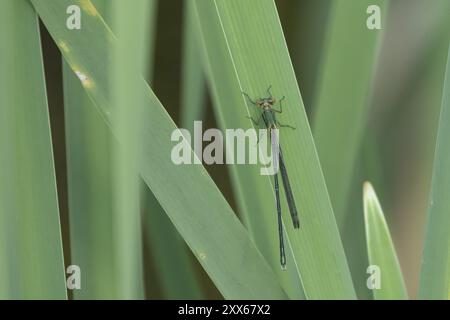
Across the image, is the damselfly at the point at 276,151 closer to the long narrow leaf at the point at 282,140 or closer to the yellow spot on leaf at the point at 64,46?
the long narrow leaf at the point at 282,140

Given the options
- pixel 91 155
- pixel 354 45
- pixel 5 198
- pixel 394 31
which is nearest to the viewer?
pixel 5 198

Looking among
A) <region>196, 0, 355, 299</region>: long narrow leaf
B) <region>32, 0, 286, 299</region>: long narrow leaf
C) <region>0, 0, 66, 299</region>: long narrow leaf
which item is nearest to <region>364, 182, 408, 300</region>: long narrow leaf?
<region>196, 0, 355, 299</region>: long narrow leaf

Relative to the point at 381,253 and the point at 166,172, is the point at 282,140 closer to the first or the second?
the point at 166,172

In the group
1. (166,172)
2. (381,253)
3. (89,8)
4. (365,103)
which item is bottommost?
(381,253)

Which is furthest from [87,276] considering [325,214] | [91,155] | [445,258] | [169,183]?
[445,258]

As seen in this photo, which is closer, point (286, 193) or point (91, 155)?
point (286, 193)

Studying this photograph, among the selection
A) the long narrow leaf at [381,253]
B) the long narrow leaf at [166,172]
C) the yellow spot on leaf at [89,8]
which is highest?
the yellow spot on leaf at [89,8]

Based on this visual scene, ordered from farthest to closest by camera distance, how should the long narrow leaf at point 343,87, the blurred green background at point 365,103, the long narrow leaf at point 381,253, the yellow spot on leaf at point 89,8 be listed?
the blurred green background at point 365,103 < the long narrow leaf at point 343,87 < the long narrow leaf at point 381,253 < the yellow spot on leaf at point 89,8

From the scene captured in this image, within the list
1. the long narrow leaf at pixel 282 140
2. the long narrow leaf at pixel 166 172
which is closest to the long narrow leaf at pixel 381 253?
the long narrow leaf at pixel 282 140

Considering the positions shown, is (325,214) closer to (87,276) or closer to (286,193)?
(286,193)

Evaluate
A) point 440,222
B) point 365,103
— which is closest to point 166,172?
point 440,222
